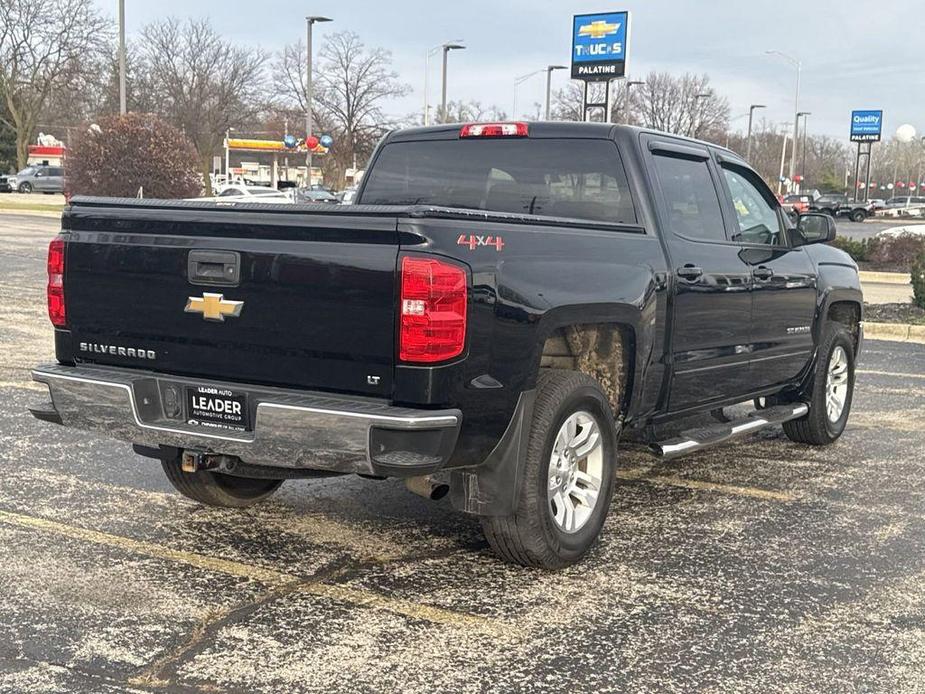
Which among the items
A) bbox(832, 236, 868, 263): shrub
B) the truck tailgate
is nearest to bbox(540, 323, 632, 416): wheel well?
the truck tailgate

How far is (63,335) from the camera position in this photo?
4.82m

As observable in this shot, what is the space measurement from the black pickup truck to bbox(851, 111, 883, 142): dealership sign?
7411 cm

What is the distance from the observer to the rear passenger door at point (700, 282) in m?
5.61

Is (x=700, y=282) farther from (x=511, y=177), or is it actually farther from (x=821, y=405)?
(x=821, y=405)

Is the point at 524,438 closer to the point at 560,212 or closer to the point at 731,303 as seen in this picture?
the point at 560,212

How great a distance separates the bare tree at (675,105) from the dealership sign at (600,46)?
33261 mm

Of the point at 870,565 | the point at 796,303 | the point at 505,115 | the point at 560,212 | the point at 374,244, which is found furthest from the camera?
the point at 505,115

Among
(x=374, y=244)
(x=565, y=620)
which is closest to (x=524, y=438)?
(x=565, y=620)

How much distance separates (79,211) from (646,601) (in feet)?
9.73

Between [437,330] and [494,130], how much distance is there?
2.31m

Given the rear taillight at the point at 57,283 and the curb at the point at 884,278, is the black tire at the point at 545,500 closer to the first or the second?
the rear taillight at the point at 57,283

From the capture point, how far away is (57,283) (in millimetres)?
4824

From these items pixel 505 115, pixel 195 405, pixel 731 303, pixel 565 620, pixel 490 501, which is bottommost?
pixel 565 620

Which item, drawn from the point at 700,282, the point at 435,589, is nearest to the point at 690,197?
the point at 700,282
